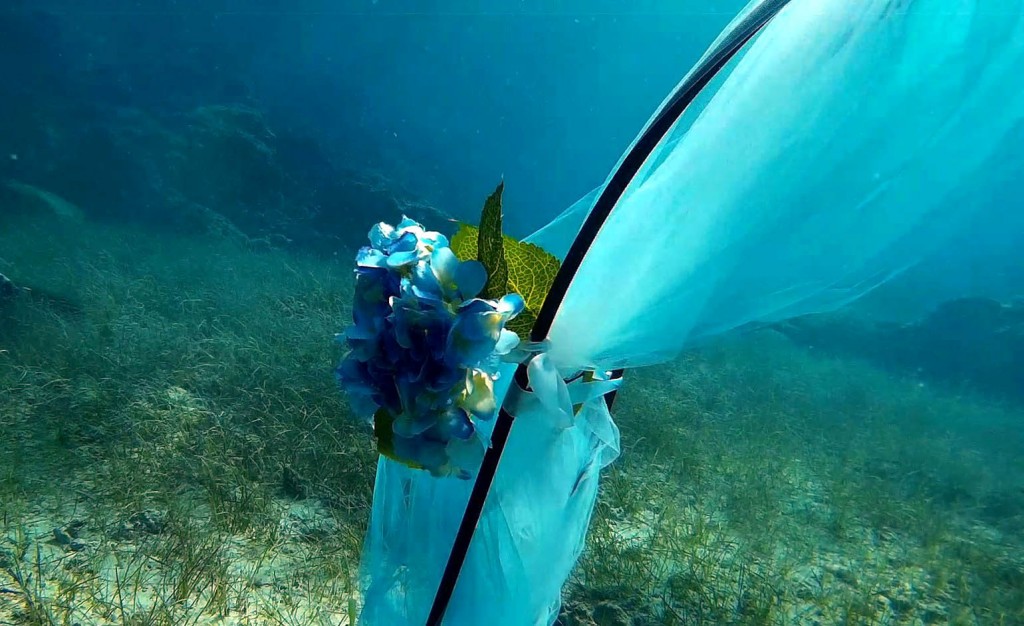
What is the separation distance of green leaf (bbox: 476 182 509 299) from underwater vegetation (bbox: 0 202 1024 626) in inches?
22.9

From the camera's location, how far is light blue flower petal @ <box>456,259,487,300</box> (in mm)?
894

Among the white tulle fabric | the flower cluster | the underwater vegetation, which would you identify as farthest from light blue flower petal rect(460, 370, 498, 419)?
the underwater vegetation

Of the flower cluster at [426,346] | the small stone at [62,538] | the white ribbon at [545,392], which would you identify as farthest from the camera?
the small stone at [62,538]

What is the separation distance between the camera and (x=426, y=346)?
2.88 feet

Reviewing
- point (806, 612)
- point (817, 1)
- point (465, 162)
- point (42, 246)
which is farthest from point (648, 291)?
point (465, 162)

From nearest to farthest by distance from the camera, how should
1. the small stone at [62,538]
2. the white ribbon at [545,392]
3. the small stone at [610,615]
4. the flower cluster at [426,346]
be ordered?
the flower cluster at [426,346], the white ribbon at [545,392], the small stone at [610,615], the small stone at [62,538]

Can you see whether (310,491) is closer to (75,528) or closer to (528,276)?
(75,528)

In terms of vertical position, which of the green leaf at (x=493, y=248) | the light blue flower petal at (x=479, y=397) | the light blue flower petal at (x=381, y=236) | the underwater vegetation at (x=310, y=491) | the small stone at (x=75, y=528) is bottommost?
the small stone at (x=75, y=528)

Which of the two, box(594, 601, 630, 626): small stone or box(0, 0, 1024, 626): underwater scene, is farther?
box(594, 601, 630, 626): small stone

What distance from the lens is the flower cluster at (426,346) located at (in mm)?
867

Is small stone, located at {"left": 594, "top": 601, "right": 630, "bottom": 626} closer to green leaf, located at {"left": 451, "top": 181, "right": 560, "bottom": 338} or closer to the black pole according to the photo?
the black pole

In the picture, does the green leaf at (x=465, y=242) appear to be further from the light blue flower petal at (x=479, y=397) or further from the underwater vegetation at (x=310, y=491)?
the underwater vegetation at (x=310, y=491)

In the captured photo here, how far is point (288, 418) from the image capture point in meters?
3.76

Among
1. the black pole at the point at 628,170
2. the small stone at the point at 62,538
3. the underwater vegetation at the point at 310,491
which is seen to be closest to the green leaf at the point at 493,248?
the black pole at the point at 628,170
